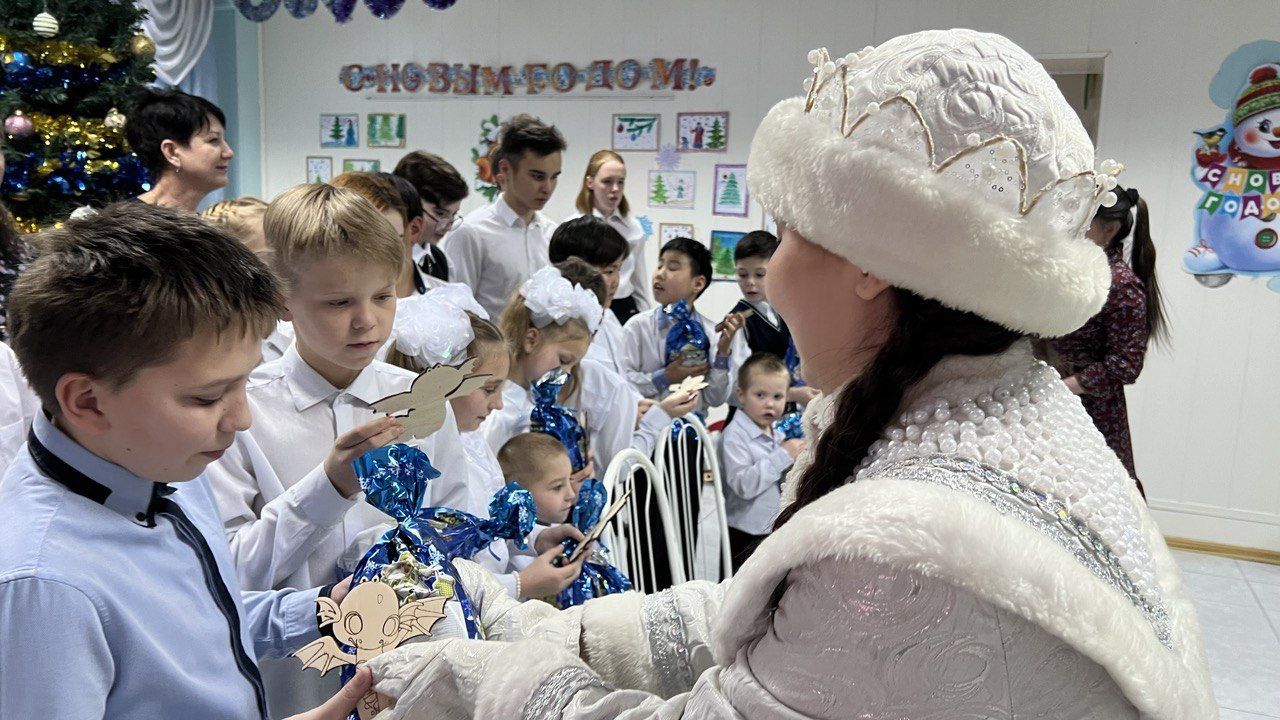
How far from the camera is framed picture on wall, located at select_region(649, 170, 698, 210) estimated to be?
6004mm

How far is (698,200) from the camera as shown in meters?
6.00

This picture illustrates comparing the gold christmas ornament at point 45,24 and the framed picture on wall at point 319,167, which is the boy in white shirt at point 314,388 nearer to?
the gold christmas ornament at point 45,24

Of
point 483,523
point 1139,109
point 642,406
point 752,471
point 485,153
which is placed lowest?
point 752,471

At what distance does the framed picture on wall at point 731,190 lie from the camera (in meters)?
5.87

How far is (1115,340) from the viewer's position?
3.57 m

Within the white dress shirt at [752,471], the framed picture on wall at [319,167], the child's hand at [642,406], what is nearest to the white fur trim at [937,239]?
the child's hand at [642,406]

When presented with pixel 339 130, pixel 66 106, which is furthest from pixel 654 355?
pixel 339 130

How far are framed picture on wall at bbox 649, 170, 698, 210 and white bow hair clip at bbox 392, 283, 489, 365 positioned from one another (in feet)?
13.6

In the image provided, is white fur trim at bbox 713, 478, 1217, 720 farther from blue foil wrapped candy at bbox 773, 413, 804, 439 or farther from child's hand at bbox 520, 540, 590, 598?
blue foil wrapped candy at bbox 773, 413, 804, 439

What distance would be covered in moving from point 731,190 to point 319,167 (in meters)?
3.33

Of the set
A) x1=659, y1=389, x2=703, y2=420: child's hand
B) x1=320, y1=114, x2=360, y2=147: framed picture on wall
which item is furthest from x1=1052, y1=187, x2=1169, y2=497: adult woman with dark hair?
x1=320, y1=114, x2=360, y2=147: framed picture on wall

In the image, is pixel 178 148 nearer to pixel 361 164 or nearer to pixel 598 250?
pixel 598 250

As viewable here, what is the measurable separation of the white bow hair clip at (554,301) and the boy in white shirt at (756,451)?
1.00m

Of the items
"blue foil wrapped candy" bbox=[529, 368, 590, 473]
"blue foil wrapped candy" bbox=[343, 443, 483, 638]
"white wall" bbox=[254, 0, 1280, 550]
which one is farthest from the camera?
"white wall" bbox=[254, 0, 1280, 550]
